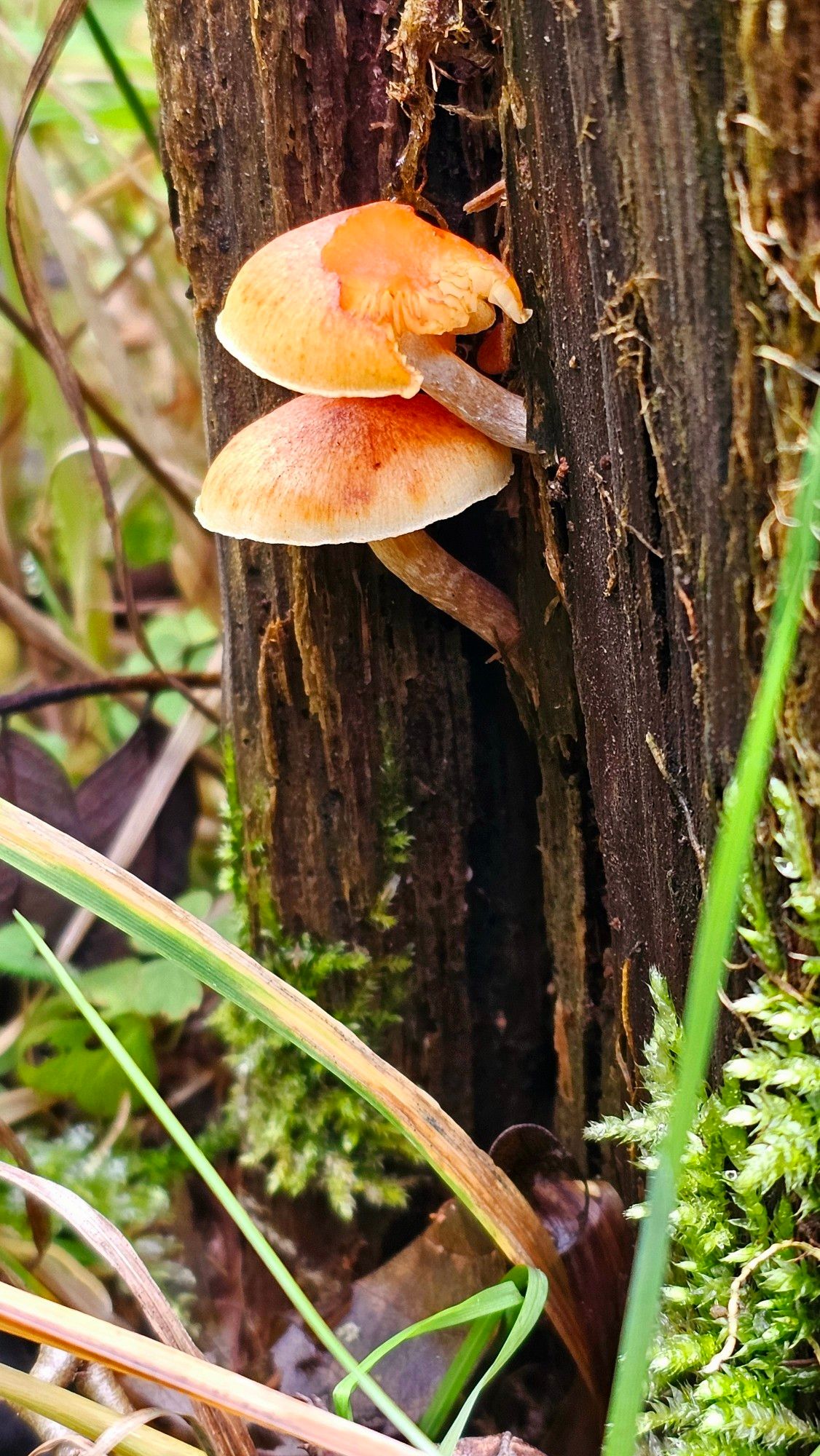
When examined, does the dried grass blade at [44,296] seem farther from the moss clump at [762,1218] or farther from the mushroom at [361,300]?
the moss clump at [762,1218]

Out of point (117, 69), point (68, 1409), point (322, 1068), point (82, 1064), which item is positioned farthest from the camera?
point (82, 1064)

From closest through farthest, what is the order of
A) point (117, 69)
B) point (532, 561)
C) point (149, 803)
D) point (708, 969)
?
point (708, 969), point (532, 561), point (117, 69), point (149, 803)

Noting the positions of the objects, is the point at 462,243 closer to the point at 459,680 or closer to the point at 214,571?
the point at 459,680

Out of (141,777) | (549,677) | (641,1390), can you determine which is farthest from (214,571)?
(641,1390)

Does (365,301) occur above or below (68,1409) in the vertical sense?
above

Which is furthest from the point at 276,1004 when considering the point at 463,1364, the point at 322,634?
the point at 322,634

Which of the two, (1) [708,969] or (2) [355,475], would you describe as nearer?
(1) [708,969]

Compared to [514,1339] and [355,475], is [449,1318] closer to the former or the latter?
[514,1339]
